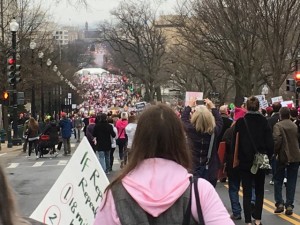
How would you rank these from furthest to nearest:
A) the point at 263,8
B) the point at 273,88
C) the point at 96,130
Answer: the point at 273,88 → the point at 263,8 → the point at 96,130

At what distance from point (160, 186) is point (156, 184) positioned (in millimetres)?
21

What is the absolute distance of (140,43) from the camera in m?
72.7

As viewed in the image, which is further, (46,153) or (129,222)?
(46,153)

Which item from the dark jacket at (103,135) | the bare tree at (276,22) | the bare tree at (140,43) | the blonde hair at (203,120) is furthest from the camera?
the bare tree at (140,43)

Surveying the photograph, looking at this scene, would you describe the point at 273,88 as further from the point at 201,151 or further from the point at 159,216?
the point at 159,216

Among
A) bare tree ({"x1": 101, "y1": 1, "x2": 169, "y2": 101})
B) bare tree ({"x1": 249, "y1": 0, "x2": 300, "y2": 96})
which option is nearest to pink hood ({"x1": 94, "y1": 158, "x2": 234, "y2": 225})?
bare tree ({"x1": 249, "y1": 0, "x2": 300, "y2": 96})

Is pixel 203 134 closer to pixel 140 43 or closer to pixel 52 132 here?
pixel 52 132

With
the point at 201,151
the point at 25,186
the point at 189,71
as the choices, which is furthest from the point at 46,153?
the point at 189,71

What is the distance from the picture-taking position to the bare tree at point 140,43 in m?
69.5

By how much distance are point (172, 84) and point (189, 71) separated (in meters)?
16.3

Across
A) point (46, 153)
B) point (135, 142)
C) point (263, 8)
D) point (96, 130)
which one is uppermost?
point (263, 8)

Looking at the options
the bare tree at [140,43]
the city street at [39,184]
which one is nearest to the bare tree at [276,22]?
the city street at [39,184]

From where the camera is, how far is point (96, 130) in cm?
1619

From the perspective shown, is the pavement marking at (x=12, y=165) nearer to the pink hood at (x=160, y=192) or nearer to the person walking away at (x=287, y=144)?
the person walking away at (x=287, y=144)
